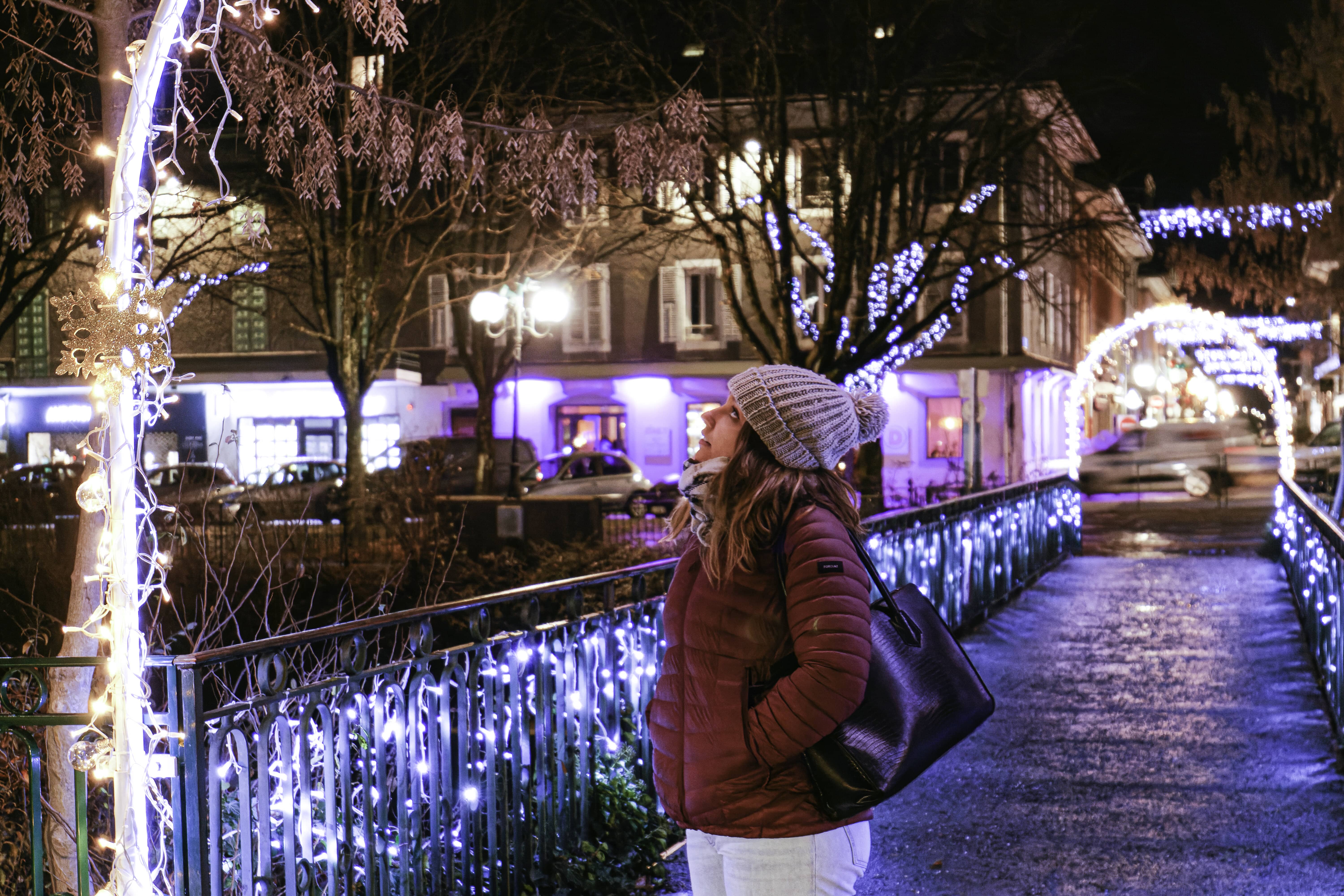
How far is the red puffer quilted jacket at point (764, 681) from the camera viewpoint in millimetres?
2631

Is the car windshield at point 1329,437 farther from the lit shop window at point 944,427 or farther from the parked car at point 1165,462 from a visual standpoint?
the lit shop window at point 944,427

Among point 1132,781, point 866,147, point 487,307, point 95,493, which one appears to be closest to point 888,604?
point 95,493

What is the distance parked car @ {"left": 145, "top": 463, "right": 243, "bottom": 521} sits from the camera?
703 cm

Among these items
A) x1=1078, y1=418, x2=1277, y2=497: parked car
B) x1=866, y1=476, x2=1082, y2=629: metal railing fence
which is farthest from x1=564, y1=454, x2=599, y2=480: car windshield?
x1=866, y1=476, x2=1082, y2=629: metal railing fence

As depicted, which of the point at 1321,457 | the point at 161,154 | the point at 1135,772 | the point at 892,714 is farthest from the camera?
the point at 1321,457

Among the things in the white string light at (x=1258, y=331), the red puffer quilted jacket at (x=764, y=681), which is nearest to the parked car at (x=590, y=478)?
the white string light at (x=1258, y=331)

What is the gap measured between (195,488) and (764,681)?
18880mm

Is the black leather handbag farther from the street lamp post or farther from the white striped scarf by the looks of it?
the street lamp post

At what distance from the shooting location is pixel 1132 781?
644 cm

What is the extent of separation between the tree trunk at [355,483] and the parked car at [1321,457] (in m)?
18.1

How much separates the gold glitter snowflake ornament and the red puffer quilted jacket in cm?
143

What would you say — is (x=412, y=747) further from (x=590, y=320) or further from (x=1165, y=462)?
(x=590, y=320)

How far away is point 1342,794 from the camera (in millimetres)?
6035

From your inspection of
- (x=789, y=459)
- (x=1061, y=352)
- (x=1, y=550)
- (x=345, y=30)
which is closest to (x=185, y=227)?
(x=345, y=30)
